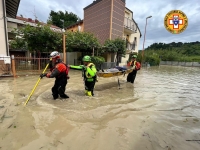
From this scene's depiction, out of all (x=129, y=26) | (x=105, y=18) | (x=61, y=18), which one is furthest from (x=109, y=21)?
(x=61, y=18)

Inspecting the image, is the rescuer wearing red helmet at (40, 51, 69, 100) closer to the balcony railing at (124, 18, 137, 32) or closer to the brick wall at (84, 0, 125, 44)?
the brick wall at (84, 0, 125, 44)

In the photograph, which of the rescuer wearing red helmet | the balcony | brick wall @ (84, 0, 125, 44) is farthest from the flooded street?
the balcony

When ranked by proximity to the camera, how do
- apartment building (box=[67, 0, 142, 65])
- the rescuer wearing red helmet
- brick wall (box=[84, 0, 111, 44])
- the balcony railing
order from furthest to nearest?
the balcony railing < brick wall (box=[84, 0, 111, 44]) < apartment building (box=[67, 0, 142, 65]) < the rescuer wearing red helmet

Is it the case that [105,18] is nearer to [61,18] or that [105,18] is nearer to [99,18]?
[99,18]

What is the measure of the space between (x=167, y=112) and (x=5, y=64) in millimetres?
9557

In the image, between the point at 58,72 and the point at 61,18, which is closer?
the point at 58,72

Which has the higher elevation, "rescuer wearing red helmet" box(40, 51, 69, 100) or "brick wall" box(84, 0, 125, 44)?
"brick wall" box(84, 0, 125, 44)

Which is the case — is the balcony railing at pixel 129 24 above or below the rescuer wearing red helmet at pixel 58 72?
above

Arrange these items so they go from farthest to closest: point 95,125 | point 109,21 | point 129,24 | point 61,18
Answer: point 61,18 → point 129,24 → point 109,21 → point 95,125

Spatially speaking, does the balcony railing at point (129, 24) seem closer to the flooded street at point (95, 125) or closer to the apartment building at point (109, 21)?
the apartment building at point (109, 21)

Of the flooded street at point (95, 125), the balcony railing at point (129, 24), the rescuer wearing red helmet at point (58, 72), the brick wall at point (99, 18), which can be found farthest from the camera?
the balcony railing at point (129, 24)

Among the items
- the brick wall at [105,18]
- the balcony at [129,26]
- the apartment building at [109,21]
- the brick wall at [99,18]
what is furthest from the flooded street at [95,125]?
the balcony at [129,26]

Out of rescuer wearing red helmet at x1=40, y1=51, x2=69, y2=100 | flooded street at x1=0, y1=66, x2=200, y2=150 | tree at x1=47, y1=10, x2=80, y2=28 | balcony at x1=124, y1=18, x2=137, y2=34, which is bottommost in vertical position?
flooded street at x1=0, y1=66, x2=200, y2=150

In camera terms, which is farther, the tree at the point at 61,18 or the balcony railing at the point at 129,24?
the tree at the point at 61,18
